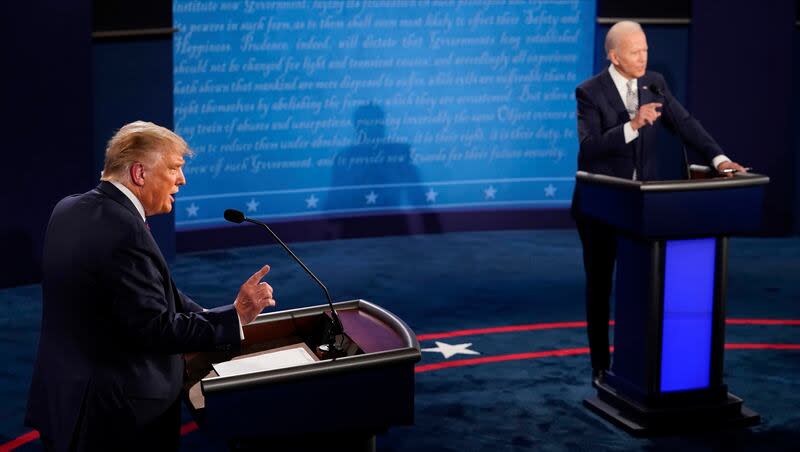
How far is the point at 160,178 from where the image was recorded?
9.18 ft

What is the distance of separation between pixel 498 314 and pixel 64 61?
331cm

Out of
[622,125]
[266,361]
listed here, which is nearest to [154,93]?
[622,125]

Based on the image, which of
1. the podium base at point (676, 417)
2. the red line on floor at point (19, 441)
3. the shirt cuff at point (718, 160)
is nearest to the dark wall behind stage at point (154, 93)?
the red line on floor at point (19, 441)

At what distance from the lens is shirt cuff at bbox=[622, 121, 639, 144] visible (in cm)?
484

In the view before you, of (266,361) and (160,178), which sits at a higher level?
(160,178)

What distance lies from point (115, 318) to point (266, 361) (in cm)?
51

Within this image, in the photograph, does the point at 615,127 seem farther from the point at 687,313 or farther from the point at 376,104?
the point at 376,104

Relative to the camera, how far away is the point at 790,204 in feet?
31.3

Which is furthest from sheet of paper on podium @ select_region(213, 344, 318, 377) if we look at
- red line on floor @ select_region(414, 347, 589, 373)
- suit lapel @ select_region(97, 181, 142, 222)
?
red line on floor @ select_region(414, 347, 589, 373)

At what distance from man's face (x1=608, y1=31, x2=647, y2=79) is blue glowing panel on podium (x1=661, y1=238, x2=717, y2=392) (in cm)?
82

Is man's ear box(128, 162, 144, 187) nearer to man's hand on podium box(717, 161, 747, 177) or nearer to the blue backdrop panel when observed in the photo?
man's hand on podium box(717, 161, 747, 177)

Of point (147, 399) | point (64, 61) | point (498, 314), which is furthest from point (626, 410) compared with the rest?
point (64, 61)

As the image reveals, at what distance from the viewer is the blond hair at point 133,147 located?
2.78 metres

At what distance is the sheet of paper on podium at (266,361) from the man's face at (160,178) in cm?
48
